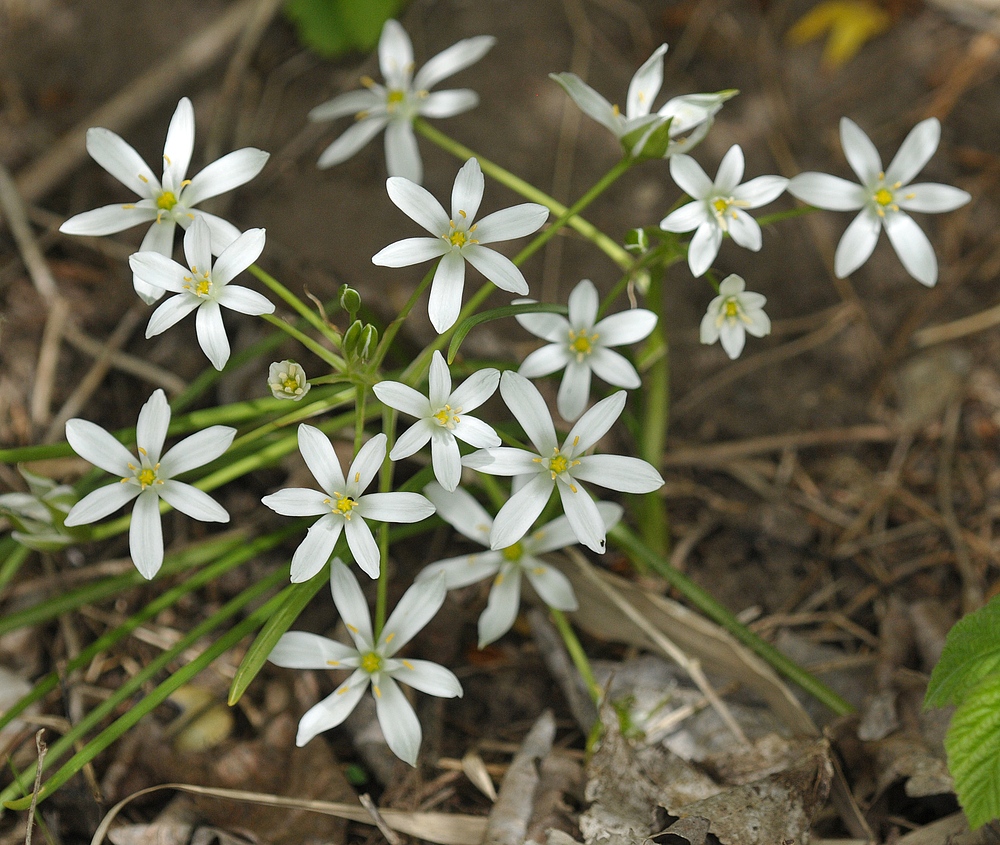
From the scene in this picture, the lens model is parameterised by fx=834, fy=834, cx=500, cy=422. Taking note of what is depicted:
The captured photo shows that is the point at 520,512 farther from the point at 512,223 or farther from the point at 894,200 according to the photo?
the point at 894,200

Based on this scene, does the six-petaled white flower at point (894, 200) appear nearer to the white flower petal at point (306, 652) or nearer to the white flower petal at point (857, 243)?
the white flower petal at point (857, 243)

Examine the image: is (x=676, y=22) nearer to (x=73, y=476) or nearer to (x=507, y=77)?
(x=507, y=77)

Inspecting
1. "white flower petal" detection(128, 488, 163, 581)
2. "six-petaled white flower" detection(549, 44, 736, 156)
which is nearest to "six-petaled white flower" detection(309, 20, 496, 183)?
"six-petaled white flower" detection(549, 44, 736, 156)

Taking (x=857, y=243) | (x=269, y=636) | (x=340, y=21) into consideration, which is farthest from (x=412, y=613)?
(x=340, y=21)

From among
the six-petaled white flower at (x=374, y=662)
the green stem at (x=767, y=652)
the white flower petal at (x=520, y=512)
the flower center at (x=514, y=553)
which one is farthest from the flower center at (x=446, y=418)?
the green stem at (x=767, y=652)

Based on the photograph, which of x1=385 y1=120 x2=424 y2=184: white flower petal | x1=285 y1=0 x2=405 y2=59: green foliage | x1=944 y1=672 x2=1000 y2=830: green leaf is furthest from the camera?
x1=285 y1=0 x2=405 y2=59: green foliage

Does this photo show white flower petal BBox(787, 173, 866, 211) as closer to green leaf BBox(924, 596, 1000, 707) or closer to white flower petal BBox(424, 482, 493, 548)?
green leaf BBox(924, 596, 1000, 707)
